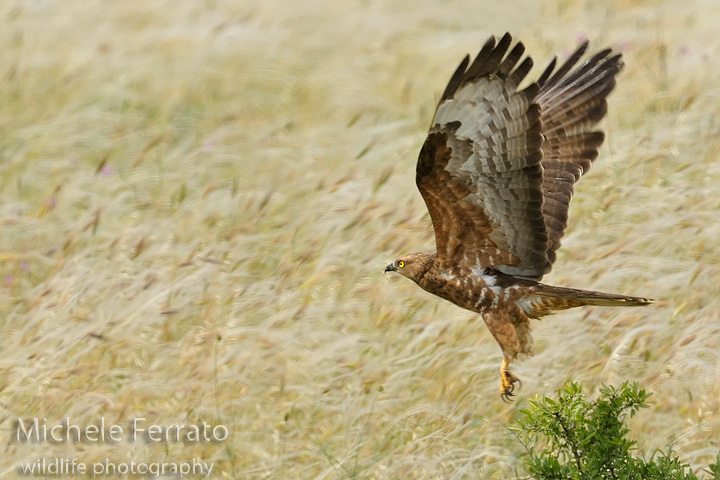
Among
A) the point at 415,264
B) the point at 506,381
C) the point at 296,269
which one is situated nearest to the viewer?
the point at 415,264

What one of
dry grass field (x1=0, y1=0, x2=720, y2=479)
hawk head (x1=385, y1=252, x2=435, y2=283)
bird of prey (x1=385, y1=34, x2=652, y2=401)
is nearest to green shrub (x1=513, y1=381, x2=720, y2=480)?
bird of prey (x1=385, y1=34, x2=652, y2=401)

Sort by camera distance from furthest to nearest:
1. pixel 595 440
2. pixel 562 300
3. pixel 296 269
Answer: pixel 296 269 → pixel 562 300 → pixel 595 440

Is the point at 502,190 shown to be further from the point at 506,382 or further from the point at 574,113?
the point at 574,113

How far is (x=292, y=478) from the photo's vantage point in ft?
15.9

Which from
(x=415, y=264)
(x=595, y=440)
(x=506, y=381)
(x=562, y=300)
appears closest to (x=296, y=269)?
(x=415, y=264)

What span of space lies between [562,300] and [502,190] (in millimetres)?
568

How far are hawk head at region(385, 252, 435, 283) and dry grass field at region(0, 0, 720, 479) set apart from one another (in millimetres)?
620

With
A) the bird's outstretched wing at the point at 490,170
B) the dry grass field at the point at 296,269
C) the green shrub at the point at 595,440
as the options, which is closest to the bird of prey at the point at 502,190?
the bird's outstretched wing at the point at 490,170

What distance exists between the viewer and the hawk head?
475cm

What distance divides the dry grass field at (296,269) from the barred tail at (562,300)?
0.53m

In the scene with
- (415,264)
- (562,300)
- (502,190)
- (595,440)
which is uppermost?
(502,190)

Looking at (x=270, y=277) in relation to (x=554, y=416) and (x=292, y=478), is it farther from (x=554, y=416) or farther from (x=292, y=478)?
(x=554, y=416)

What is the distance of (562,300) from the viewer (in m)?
4.62

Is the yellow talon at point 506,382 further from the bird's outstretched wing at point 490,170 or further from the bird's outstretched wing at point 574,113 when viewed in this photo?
the bird's outstretched wing at point 574,113
